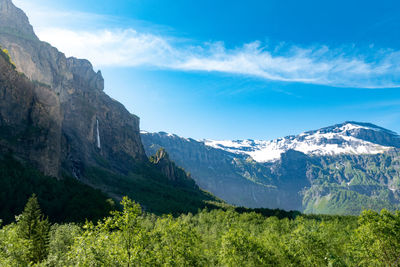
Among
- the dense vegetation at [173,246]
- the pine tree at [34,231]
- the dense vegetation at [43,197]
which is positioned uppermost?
the dense vegetation at [173,246]

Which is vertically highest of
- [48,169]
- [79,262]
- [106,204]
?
[79,262]

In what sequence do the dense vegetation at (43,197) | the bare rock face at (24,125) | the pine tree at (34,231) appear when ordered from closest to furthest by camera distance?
the pine tree at (34,231) < the dense vegetation at (43,197) < the bare rock face at (24,125)

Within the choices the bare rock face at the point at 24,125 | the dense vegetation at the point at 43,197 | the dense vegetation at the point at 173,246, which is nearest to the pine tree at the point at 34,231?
the dense vegetation at the point at 173,246

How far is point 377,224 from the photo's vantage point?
157 ft

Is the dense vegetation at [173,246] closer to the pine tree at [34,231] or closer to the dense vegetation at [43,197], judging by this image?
the pine tree at [34,231]

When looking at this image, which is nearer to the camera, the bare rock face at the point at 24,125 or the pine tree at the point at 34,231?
the pine tree at the point at 34,231

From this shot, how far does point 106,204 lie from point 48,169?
165 ft

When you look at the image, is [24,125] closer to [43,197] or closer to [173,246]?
[43,197]

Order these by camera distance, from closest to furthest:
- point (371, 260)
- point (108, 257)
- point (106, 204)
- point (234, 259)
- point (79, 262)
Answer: point (79, 262), point (108, 257), point (234, 259), point (371, 260), point (106, 204)

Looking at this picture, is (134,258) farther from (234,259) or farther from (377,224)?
(377,224)

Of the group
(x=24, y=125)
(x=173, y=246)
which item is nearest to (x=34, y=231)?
(x=173, y=246)

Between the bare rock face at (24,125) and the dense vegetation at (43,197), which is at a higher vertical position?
the bare rock face at (24,125)

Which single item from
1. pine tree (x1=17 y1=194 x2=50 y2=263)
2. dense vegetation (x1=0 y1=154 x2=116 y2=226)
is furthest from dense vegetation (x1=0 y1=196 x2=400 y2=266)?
dense vegetation (x1=0 y1=154 x2=116 y2=226)

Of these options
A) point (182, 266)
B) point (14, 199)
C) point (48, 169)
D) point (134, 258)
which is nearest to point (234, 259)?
point (182, 266)
